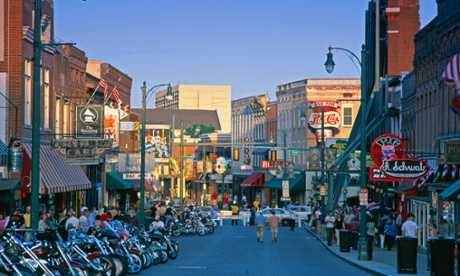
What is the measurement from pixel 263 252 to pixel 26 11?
1413cm

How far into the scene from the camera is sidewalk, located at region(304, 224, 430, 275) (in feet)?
97.7

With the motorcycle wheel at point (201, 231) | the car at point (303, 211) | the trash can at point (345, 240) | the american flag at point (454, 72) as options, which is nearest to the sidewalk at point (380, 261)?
the trash can at point (345, 240)

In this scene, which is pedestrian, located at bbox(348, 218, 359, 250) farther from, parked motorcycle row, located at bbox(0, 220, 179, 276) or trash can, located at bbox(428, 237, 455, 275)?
trash can, located at bbox(428, 237, 455, 275)

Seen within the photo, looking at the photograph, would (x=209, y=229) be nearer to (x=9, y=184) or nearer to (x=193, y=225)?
(x=193, y=225)

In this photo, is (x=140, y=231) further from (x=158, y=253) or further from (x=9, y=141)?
(x=9, y=141)

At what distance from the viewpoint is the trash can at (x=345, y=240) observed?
134 feet

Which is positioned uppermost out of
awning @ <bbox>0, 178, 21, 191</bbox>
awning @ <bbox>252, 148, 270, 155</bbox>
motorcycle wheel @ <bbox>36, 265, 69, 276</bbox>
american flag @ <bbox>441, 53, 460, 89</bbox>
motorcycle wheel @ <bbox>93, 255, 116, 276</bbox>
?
american flag @ <bbox>441, 53, 460, 89</bbox>

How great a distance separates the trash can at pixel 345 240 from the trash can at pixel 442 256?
1566 cm

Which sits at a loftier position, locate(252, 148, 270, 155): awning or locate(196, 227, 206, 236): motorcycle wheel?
locate(252, 148, 270, 155): awning

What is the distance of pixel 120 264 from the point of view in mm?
24766

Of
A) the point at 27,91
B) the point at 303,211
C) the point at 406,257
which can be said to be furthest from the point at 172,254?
the point at 303,211

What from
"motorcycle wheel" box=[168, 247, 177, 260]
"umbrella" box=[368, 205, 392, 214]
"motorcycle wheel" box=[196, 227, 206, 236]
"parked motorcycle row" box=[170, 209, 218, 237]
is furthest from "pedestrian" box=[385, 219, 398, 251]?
"motorcycle wheel" box=[196, 227, 206, 236]

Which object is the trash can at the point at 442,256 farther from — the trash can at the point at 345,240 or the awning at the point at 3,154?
the awning at the point at 3,154

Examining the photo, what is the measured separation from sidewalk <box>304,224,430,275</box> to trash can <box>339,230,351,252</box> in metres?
0.24
